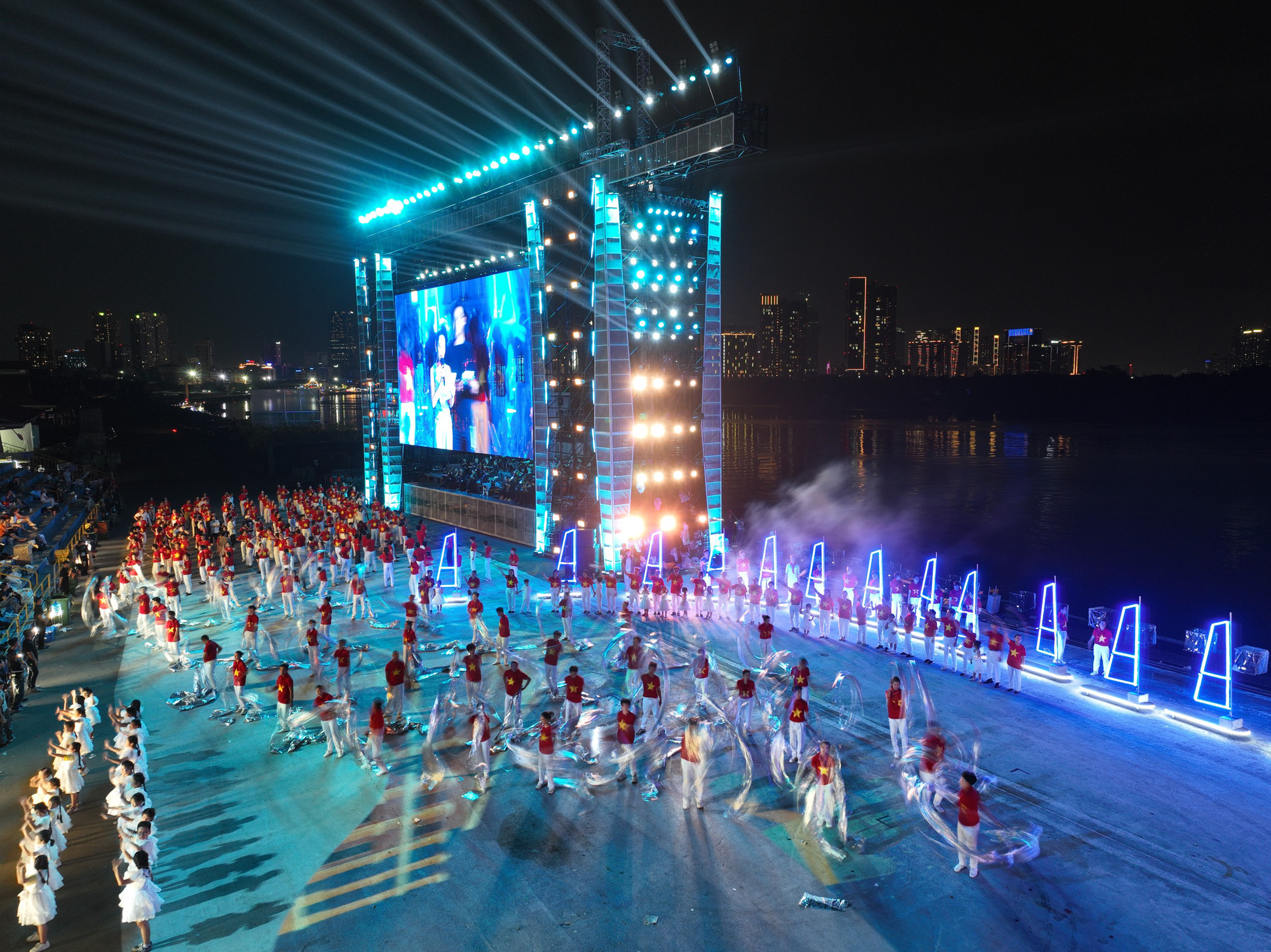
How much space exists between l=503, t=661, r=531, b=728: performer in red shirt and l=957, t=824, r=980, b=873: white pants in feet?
21.7

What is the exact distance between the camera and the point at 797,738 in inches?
423

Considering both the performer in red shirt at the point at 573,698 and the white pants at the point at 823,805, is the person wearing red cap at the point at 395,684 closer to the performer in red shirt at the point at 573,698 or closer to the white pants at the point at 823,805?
the performer in red shirt at the point at 573,698

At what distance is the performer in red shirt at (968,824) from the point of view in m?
8.26

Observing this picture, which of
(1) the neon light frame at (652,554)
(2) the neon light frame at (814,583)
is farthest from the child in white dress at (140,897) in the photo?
(1) the neon light frame at (652,554)

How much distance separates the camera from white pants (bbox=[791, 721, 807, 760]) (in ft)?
35.3

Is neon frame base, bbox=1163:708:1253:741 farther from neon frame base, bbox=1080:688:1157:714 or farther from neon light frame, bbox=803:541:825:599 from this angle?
neon light frame, bbox=803:541:825:599

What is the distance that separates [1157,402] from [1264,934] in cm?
15157

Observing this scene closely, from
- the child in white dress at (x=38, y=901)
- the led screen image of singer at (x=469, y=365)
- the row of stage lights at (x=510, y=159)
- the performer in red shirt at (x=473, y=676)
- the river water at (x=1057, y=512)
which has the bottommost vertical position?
the river water at (x=1057, y=512)

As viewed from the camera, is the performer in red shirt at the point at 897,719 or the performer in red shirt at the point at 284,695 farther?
the performer in red shirt at the point at 284,695

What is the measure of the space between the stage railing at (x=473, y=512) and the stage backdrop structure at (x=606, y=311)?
1638mm

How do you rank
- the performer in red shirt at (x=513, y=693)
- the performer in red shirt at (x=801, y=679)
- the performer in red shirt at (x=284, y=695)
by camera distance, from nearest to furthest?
the performer in red shirt at (x=801, y=679) < the performer in red shirt at (x=513, y=693) < the performer in red shirt at (x=284, y=695)

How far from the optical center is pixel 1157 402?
128 m

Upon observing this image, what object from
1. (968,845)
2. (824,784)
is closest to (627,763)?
(824,784)

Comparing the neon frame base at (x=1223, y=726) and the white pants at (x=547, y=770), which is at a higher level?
the white pants at (x=547, y=770)
